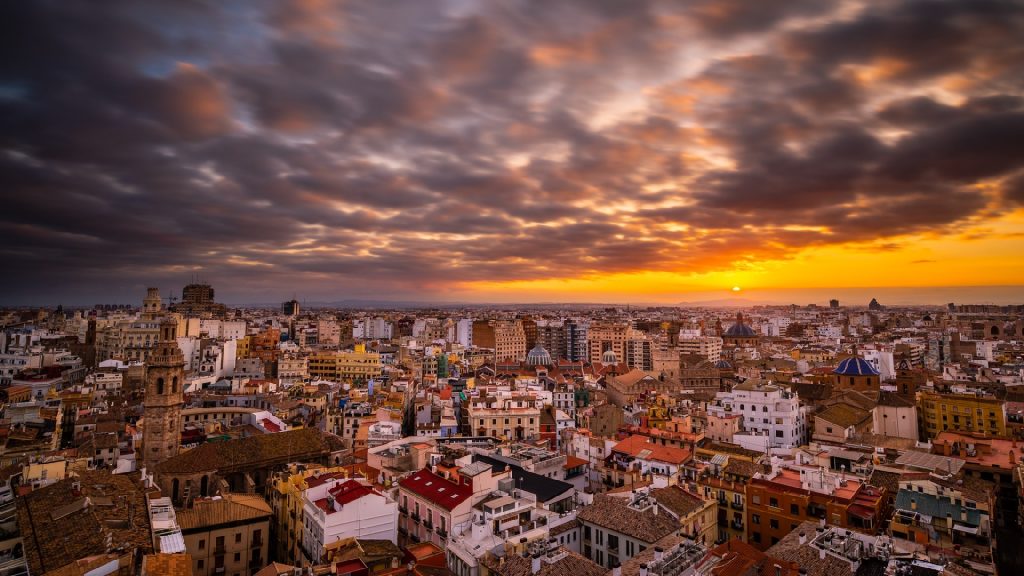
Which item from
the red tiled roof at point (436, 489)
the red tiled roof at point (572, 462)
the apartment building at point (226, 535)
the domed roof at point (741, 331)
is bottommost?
the apartment building at point (226, 535)

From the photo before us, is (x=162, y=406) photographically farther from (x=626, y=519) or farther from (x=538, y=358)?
(x=538, y=358)

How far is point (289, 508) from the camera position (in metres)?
38.7

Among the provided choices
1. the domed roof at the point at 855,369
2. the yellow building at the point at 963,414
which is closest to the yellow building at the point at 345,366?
the domed roof at the point at 855,369

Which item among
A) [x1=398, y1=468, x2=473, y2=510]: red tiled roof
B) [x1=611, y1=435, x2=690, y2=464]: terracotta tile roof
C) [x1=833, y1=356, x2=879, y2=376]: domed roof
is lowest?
[x1=611, y1=435, x2=690, y2=464]: terracotta tile roof

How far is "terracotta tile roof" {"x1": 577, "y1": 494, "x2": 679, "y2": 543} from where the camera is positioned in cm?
3300

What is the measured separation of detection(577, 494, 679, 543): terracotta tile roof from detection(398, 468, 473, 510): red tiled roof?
7695 millimetres

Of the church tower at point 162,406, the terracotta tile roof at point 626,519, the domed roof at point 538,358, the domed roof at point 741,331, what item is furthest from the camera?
the domed roof at point 741,331

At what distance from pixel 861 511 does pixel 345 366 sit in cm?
8830

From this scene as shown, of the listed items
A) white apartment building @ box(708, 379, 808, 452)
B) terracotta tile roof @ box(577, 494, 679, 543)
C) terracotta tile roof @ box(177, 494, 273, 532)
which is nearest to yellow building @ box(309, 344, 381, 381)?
white apartment building @ box(708, 379, 808, 452)

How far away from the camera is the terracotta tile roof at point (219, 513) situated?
1394 inches

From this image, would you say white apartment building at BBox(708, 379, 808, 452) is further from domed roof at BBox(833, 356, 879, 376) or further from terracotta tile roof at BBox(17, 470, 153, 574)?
terracotta tile roof at BBox(17, 470, 153, 574)

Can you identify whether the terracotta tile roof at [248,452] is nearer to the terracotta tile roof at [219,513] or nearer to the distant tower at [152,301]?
the terracotta tile roof at [219,513]

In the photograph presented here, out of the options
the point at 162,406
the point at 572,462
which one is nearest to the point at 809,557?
the point at 572,462

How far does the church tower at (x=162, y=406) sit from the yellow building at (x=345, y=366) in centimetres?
5415
